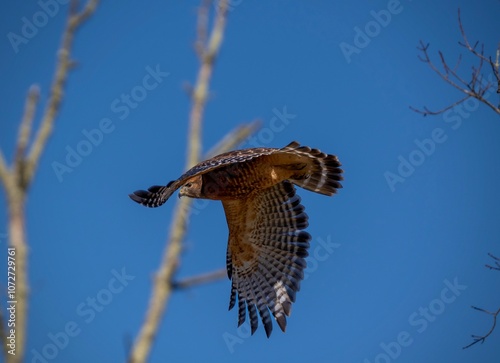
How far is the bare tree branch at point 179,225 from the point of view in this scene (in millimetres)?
8570

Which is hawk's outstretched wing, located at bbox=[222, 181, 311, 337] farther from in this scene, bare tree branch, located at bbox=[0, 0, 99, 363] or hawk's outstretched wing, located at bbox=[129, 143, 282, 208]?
bare tree branch, located at bbox=[0, 0, 99, 363]

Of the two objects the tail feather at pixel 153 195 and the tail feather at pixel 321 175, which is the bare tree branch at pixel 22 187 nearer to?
the tail feather at pixel 153 195

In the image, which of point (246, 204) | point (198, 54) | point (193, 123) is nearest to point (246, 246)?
point (246, 204)

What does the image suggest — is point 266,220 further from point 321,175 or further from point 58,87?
point 58,87

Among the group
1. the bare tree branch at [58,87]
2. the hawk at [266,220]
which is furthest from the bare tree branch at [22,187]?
the hawk at [266,220]

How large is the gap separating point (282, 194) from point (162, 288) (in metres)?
1.73

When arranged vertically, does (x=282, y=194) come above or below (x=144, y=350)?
above

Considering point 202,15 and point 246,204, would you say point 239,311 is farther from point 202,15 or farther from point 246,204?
point 202,15

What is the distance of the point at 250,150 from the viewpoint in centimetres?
839

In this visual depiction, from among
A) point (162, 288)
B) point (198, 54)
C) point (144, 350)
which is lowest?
point (144, 350)

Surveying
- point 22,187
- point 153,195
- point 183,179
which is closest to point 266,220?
point 183,179

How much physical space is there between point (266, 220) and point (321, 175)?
110 cm

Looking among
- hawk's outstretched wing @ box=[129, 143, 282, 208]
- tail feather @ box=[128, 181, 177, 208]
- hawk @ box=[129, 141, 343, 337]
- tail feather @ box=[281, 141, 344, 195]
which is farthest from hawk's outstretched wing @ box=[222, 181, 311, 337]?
tail feather @ box=[128, 181, 177, 208]

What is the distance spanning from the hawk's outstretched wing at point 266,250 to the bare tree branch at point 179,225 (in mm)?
719
